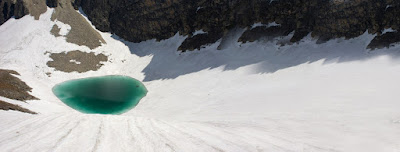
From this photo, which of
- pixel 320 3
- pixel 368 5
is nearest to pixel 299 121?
pixel 368 5

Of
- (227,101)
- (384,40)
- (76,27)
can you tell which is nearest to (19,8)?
(76,27)

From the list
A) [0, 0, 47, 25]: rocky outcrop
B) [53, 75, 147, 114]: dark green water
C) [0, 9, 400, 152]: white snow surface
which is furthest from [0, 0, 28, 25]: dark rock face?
[53, 75, 147, 114]: dark green water

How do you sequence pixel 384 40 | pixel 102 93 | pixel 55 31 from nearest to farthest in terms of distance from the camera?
pixel 384 40 → pixel 102 93 → pixel 55 31

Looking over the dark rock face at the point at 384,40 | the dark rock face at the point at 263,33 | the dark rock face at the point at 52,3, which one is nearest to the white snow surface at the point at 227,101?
the dark rock face at the point at 384,40

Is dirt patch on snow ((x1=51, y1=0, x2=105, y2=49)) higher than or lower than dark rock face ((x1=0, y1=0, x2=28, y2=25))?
lower

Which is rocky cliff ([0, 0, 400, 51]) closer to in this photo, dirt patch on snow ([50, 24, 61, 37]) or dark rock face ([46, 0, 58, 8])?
dark rock face ([46, 0, 58, 8])

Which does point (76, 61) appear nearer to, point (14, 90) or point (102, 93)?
point (102, 93)
